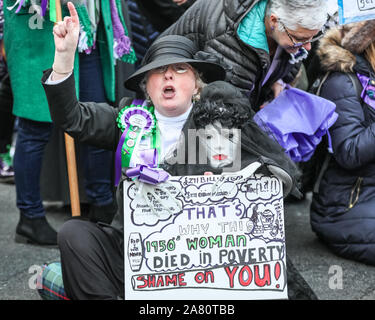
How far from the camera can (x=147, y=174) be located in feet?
6.42

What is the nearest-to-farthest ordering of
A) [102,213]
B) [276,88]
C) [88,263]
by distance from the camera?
[88,263] → [276,88] → [102,213]

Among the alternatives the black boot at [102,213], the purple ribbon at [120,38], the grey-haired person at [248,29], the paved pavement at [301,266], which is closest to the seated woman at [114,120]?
the grey-haired person at [248,29]

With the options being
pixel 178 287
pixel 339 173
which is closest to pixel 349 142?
pixel 339 173

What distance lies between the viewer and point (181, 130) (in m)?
2.22

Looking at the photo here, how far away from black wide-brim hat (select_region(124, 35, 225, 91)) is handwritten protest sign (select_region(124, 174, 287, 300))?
44 centimetres

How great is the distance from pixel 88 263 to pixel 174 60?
0.73 m

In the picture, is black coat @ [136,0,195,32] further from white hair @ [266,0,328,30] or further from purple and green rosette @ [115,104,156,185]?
purple and green rosette @ [115,104,156,185]

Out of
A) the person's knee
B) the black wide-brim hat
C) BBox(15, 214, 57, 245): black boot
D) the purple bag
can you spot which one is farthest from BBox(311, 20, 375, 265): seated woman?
the person's knee

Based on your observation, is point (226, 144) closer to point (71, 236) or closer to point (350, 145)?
point (71, 236)

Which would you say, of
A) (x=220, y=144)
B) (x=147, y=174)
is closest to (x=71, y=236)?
(x=147, y=174)

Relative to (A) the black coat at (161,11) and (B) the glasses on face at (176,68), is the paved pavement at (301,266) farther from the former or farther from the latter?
(A) the black coat at (161,11)

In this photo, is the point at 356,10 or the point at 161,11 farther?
the point at 161,11

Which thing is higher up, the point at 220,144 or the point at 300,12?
the point at 300,12
